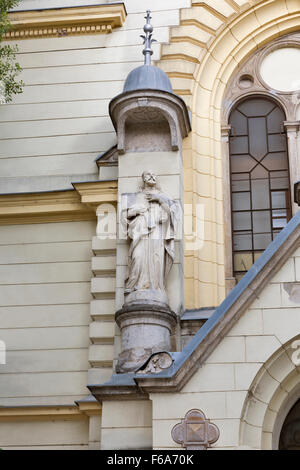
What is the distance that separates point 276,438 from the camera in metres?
10.6

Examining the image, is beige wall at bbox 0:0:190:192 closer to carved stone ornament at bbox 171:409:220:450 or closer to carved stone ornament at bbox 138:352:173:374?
carved stone ornament at bbox 138:352:173:374

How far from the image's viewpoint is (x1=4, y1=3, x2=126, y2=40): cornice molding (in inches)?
623

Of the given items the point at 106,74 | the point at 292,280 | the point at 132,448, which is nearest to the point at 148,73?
the point at 106,74

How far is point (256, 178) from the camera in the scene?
596 inches

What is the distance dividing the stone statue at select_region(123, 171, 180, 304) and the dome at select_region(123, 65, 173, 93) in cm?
139

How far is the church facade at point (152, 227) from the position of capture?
10.4m

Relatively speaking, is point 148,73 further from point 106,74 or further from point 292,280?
point 292,280

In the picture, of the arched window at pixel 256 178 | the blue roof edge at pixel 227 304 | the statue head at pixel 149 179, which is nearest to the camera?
the blue roof edge at pixel 227 304

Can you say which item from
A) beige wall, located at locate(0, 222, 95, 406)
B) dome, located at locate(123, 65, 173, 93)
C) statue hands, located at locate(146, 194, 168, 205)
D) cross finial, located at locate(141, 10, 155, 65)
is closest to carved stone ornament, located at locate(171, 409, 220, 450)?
beige wall, located at locate(0, 222, 95, 406)

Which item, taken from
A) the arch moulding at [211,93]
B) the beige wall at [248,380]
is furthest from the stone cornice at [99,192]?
the beige wall at [248,380]

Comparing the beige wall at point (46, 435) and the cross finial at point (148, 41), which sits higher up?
the cross finial at point (148, 41)

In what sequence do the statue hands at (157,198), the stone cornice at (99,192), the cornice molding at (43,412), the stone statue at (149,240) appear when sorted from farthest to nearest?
the stone cornice at (99,192) → the statue hands at (157,198) → the cornice molding at (43,412) → the stone statue at (149,240)

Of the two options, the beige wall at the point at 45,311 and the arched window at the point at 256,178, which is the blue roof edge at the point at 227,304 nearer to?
the beige wall at the point at 45,311

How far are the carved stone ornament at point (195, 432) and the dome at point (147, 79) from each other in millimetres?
5688
